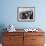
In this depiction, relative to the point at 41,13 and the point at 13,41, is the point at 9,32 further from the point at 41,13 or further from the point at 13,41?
the point at 41,13

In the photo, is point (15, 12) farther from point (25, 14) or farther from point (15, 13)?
point (25, 14)

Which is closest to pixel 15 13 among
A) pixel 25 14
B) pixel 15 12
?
pixel 15 12

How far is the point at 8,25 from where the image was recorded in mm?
4289

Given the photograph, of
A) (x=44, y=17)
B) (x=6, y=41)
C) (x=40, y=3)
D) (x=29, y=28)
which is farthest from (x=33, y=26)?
(x=6, y=41)

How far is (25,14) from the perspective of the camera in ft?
14.1

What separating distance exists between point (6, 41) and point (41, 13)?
57.7 inches

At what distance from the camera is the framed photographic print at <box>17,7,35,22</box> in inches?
168

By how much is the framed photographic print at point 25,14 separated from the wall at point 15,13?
0.10 m

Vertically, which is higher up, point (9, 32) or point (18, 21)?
point (18, 21)

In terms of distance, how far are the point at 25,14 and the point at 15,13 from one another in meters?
0.33

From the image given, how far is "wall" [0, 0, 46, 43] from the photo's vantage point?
4.27 m

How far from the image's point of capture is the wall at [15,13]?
4.27 metres

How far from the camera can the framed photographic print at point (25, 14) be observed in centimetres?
427

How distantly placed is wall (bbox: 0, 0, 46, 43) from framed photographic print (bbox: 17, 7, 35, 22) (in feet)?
0.33
